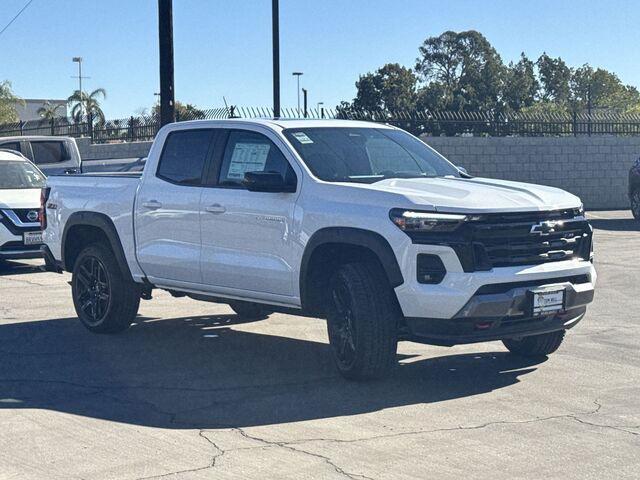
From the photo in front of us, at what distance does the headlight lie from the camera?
24.4ft

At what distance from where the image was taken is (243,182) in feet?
28.5

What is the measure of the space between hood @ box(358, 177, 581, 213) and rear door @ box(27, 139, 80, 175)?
42.4 ft

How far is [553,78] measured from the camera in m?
94.1

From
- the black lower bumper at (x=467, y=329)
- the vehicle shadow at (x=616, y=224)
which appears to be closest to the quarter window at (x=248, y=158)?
the black lower bumper at (x=467, y=329)

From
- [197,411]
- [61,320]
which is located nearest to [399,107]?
[61,320]

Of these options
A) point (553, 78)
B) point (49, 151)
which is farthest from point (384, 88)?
point (49, 151)

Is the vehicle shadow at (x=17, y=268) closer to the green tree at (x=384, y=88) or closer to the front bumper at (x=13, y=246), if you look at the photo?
the front bumper at (x=13, y=246)

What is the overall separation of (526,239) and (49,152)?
46.9 feet

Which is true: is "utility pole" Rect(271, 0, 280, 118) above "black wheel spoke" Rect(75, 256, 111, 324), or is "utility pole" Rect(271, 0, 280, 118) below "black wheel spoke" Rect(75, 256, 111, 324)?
above

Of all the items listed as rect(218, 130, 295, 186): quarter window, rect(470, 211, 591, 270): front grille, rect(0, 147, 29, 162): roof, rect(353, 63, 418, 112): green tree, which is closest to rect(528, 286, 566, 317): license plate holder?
rect(470, 211, 591, 270): front grille

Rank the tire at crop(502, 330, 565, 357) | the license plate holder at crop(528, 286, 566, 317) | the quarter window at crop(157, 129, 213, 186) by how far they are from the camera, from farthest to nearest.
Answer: the quarter window at crop(157, 129, 213, 186) < the tire at crop(502, 330, 565, 357) < the license plate holder at crop(528, 286, 566, 317)

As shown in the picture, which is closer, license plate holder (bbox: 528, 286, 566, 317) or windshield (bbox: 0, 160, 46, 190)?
license plate holder (bbox: 528, 286, 566, 317)

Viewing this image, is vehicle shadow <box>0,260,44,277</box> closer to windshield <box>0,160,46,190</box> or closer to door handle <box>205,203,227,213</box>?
windshield <box>0,160,46,190</box>

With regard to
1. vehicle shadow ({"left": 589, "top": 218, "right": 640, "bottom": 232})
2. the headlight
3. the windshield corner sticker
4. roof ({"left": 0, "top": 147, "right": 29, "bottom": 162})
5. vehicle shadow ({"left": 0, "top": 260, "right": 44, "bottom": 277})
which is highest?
the windshield corner sticker
